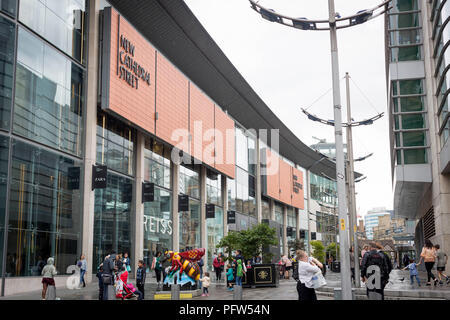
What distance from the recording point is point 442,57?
89.7 ft

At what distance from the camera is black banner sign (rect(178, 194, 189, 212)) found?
36906mm

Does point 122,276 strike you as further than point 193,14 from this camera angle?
No

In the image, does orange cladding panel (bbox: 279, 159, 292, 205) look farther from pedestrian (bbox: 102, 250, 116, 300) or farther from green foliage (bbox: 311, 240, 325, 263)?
pedestrian (bbox: 102, 250, 116, 300)

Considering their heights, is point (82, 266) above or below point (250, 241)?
below

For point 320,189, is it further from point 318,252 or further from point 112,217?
point 112,217

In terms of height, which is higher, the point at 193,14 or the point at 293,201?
the point at 193,14

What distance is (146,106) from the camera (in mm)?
31906

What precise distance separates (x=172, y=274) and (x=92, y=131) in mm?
9780

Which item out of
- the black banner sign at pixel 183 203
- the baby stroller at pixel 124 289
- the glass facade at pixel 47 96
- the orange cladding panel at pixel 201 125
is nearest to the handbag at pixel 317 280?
the baby stroller at pixel 124 289

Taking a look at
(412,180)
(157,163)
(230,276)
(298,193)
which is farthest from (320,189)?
(230,276)

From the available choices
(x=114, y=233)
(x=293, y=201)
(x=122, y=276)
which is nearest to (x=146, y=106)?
(x=114, y=233)

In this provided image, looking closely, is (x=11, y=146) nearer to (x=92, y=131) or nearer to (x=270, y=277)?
(x=92, y=131)

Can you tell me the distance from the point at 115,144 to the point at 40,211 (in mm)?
7764
